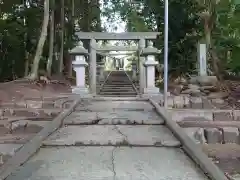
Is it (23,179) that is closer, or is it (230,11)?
(23,179)

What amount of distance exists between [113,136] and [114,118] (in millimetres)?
1338

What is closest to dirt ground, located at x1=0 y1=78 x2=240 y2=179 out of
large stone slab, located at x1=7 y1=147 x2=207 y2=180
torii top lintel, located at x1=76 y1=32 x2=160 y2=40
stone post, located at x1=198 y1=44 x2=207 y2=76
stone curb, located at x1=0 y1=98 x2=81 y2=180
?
large stone slab, located at x1=7 y1=147 x2=207 y2=180

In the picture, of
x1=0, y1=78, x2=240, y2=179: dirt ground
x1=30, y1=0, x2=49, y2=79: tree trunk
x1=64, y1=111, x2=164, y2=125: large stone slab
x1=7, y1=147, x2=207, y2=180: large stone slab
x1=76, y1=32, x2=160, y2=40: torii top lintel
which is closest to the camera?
x1=7, y1=147, x2=207, y2=180: large stone slab

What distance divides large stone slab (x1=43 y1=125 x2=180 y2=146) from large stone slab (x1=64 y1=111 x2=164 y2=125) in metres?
0.24

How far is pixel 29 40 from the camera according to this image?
18531 millimetres

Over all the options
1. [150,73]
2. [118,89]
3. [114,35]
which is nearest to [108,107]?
[150,73]

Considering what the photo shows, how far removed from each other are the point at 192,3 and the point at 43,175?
568 inches

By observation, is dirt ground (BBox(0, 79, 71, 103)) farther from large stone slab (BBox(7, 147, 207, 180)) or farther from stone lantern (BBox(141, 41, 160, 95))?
large stone slab (BBox(7, 147, 207, 180))

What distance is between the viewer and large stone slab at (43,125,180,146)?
492cm

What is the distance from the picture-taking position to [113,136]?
535 cm

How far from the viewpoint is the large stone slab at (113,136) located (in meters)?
4.92

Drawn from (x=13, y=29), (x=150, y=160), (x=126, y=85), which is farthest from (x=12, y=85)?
(x=150, y=160)

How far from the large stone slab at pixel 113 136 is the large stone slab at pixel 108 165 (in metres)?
0.16

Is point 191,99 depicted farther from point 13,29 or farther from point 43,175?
point 13,29
